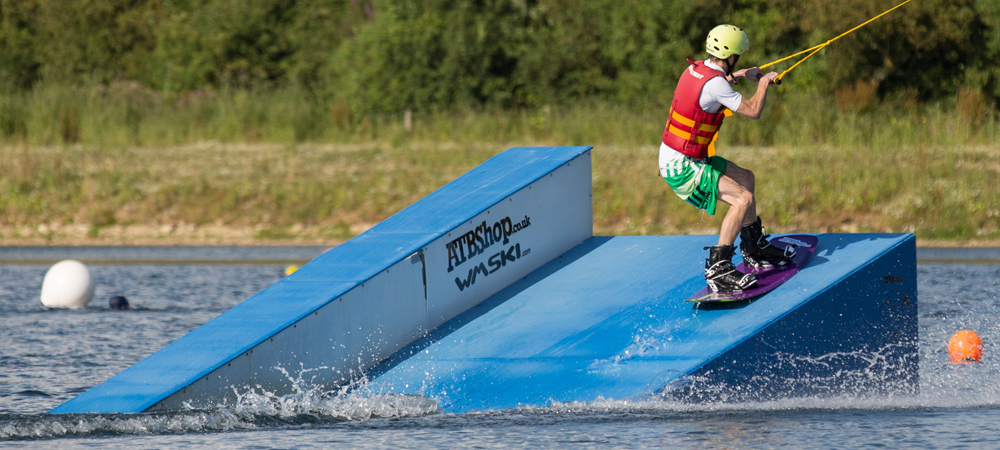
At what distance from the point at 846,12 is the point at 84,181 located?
14974 mm

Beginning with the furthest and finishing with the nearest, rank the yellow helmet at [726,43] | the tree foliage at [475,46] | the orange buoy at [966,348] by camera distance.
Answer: the tree foliage at [475,46] → the orange buoy at [966,348] → the yellow helmet at [726,43]

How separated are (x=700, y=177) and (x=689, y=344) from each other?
1.06 meters

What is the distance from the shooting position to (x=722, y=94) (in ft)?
24.0

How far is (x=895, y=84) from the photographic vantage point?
26.2 meters

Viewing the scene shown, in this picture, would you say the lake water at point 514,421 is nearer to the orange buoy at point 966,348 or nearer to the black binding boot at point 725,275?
the orange buoy at point 966,348

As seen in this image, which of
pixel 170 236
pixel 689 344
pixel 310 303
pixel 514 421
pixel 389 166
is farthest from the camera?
pixel 389 166

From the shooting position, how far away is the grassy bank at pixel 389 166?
65.4ft

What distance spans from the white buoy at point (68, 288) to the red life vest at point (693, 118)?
762 centimetres

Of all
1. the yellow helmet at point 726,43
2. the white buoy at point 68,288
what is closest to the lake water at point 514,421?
the yellow helmet at point 726,43

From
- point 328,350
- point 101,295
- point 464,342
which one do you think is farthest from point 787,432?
point 101,295

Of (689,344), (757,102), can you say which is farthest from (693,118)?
(689,344)

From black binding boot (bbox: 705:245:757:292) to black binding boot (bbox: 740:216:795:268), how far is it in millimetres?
207

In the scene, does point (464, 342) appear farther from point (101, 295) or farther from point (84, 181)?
point (84, 181)

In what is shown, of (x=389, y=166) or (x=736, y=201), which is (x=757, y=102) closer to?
(x=736, y=201)
